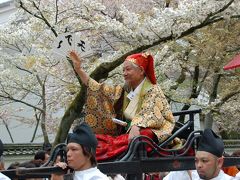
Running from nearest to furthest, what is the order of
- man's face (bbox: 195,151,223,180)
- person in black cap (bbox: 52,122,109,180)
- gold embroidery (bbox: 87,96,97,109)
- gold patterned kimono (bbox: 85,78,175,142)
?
person in black cap (bbox: 52,122,109,180)
man's face (bbox: 195,151,223,180)
gold patterned kimono (bbox: 85,78,175,142)
gold embroidery (bbox: 87,96,97,109)

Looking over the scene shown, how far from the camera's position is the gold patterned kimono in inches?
217

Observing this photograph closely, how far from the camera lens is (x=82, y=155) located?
167 inches

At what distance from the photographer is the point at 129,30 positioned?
920cm

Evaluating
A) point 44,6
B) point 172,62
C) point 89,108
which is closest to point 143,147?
point 89,108

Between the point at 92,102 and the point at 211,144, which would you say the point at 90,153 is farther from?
the point at 92,102

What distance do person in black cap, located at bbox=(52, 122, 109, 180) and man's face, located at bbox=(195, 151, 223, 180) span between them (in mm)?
880

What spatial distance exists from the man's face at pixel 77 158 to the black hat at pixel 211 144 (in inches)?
42.8

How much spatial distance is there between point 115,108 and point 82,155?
1.65 m

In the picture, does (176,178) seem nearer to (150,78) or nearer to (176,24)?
(150,78)

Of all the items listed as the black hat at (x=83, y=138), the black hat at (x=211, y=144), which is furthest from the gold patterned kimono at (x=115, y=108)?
the black hat at (x=83, y=138)

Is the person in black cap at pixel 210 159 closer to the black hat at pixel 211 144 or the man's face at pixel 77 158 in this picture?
the black hat at pixel 211 144

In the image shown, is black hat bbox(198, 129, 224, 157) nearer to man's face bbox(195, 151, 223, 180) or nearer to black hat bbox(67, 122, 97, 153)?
man's face bbox(195, 151, 223, 180)

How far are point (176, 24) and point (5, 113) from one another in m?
8.69

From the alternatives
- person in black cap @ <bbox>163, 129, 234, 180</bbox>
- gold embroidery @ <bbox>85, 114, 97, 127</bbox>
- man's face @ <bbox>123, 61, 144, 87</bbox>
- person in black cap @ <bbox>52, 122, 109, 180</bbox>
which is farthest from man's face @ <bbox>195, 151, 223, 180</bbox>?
gold embroidery @ <bbox>85, 114, 97, 127</bbox>
